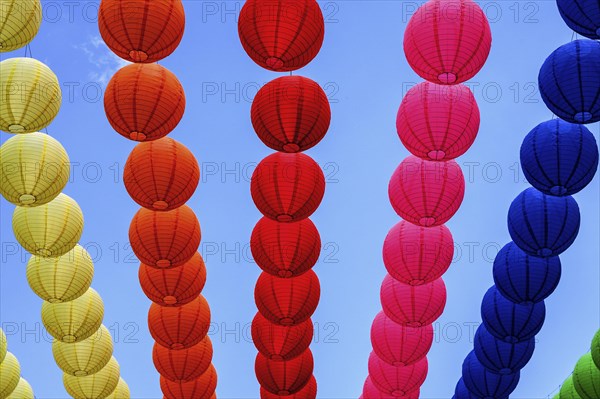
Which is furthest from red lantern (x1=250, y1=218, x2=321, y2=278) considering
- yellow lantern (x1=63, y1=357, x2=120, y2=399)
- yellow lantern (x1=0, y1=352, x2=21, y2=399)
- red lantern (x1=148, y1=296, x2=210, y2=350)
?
yellow lantern (x1=0, y1=352, x2=21, y2=399)

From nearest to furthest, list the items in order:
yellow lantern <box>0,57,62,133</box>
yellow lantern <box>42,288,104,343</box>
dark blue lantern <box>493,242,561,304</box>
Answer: yellow lantern <box>0,57,62,133</box> < dark blue lantern <box>493,242,561,304</box> < yellow lantern <box>42,288,104,343</box>

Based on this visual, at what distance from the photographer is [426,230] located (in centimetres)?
988

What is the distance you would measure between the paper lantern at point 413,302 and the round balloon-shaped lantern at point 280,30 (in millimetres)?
3393

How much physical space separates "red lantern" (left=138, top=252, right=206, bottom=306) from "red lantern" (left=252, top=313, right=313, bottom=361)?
2.88 feet

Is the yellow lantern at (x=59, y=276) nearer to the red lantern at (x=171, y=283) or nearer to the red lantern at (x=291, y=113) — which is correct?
the red lantern at (x=171, y=283)

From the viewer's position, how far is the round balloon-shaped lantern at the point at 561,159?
902cm

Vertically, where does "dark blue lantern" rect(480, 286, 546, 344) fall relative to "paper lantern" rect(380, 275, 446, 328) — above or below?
below

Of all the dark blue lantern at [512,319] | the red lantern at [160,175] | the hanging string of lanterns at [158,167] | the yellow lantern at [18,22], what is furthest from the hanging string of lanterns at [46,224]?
the dark blue lantern at [512,319]

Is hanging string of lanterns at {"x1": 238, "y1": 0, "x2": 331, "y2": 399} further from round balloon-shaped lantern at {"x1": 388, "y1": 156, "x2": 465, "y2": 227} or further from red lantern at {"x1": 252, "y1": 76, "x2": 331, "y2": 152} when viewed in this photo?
round balloon-shaped lantern at {"x1": 388, "y1": 156, "x2": 465, "y2": 227}

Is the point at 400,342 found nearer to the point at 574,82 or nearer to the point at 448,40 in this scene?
the point at 574,82

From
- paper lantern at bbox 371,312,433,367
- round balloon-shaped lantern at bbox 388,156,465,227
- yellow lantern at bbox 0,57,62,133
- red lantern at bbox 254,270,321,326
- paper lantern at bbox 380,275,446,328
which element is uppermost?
yellow lantern at bbox 0,57,62,133

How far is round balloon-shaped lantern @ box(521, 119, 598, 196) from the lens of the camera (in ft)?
29.6

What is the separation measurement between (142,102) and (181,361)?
3852 millimetres

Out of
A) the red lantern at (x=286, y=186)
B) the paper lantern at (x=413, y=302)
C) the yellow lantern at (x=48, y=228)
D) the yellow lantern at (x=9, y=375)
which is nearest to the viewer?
the red lantern at (x=286, y=186)
